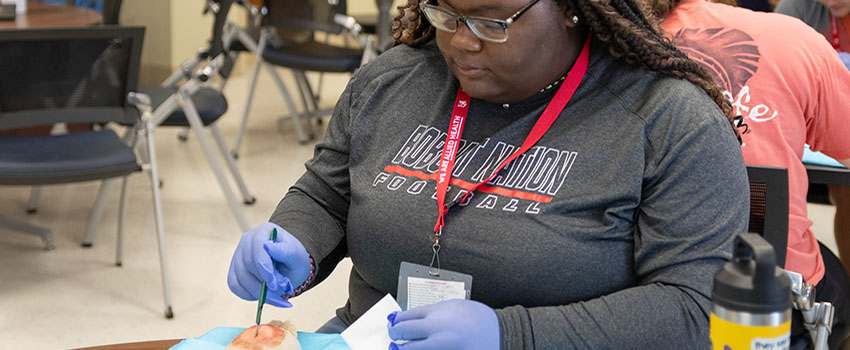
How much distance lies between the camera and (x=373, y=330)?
1.22m

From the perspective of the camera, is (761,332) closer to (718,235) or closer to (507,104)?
(718,235)

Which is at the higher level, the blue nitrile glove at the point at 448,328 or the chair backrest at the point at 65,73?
the blue nitrile glove at the point at 448,328

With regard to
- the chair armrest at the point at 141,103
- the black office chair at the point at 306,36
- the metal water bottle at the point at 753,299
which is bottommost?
the black office chair at the point at 306,36

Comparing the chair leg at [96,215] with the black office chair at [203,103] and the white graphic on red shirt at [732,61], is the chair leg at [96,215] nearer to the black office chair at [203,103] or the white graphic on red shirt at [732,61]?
the black office chair at [203,103]

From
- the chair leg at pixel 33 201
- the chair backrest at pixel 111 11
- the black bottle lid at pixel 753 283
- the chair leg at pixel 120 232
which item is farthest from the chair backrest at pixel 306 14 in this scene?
the black bottle lid at pixel 753 283

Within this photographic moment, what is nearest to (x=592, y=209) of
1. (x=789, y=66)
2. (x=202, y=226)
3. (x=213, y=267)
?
(x=789, y=66)

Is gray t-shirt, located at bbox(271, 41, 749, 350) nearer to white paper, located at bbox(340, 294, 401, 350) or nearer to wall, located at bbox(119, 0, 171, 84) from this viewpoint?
white paper, located at bbox(340, 294, 401, 350)

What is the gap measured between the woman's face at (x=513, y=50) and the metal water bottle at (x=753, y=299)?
0.52 metres

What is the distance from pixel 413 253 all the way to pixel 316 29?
11.0 feet

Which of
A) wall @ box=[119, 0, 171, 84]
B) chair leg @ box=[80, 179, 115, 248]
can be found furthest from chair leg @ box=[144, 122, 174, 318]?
wall @ box=[119, 0, 171, 84]

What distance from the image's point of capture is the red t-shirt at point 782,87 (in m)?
1.72

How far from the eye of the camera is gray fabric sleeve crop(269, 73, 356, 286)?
1423mm

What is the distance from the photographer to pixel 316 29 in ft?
14.8

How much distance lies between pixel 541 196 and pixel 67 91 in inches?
78.4
